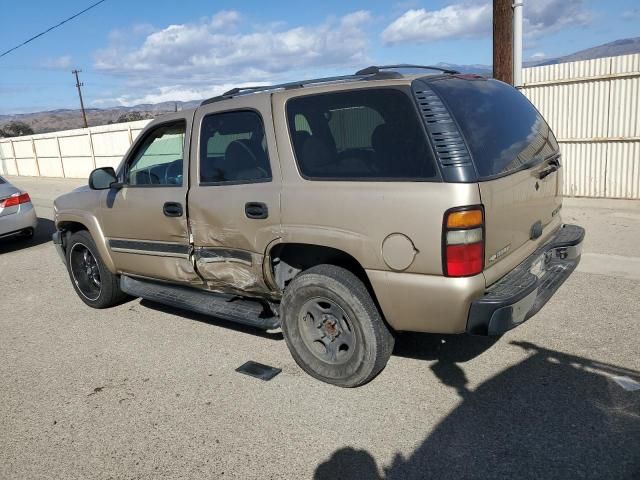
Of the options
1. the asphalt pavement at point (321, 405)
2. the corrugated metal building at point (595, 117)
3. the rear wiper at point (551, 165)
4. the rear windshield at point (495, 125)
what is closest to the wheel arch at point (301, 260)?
the asphalt pavement at point (321, 405)

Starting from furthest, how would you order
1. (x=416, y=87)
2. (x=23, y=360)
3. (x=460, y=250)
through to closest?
(x=23, y=360)
(x=416, y=87)
(x=460, y=250)

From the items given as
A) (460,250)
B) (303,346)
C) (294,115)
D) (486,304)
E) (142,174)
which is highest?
(294,115)

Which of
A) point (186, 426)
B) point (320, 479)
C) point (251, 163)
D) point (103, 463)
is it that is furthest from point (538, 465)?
point (251, 163)

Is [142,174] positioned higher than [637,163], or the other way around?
[142,174]

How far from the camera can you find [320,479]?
8.71 ft

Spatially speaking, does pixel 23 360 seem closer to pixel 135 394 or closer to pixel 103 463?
pixel 135 394

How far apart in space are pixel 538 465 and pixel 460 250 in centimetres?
114

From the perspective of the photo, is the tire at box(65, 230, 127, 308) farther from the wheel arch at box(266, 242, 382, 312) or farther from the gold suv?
the wheel arch at box(266, 242, 382, 312)

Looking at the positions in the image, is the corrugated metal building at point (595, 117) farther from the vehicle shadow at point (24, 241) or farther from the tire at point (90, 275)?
the vehicle shadow at point (24, 241)

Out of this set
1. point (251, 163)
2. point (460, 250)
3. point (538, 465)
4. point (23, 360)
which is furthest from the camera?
point (23, 360)

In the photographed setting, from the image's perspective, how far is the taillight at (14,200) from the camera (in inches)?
341

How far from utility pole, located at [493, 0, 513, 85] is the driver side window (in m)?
6.25

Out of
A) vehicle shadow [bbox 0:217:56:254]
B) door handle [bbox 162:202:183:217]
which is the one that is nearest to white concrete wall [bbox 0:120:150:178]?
vehicle shadow [bbox 0:217:56:254]

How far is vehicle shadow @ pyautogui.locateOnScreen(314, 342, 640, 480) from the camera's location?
103 inches
